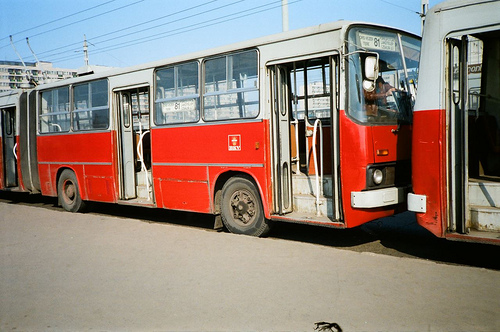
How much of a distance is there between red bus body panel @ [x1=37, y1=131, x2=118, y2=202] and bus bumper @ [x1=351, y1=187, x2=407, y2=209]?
5.58 m

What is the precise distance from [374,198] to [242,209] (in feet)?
7.47

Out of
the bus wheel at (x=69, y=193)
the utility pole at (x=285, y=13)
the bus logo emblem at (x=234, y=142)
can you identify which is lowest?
the bus wheel at (x=69, y=193)

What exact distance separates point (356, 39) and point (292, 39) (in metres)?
0.90

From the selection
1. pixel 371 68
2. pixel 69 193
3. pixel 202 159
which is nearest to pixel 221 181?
pixel 202 159

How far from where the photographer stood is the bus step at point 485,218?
5273 mm

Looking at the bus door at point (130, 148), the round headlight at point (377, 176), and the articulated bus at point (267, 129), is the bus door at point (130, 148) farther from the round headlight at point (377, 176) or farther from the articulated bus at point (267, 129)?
the round headlight at point (377, 176)

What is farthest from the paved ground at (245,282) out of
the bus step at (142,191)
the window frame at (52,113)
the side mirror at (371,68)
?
the window frame at (52,113)

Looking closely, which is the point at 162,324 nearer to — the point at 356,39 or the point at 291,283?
the point at 291,283

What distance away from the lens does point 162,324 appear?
418 centimetres

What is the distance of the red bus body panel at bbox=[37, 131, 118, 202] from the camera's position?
998cm

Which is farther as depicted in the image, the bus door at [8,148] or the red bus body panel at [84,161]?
the bus door at [8,148]

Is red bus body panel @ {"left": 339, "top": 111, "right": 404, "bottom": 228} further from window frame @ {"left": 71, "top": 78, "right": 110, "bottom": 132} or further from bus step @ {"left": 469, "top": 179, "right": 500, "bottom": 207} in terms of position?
window frame @ {"left": 71, "top": 78, "right": 110, "bottom": 132}

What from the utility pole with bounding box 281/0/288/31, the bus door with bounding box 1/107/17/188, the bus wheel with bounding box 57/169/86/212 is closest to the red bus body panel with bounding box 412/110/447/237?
the bus wheel with bounding box 57/169/86/212

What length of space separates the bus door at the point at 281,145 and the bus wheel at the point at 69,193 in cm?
575
